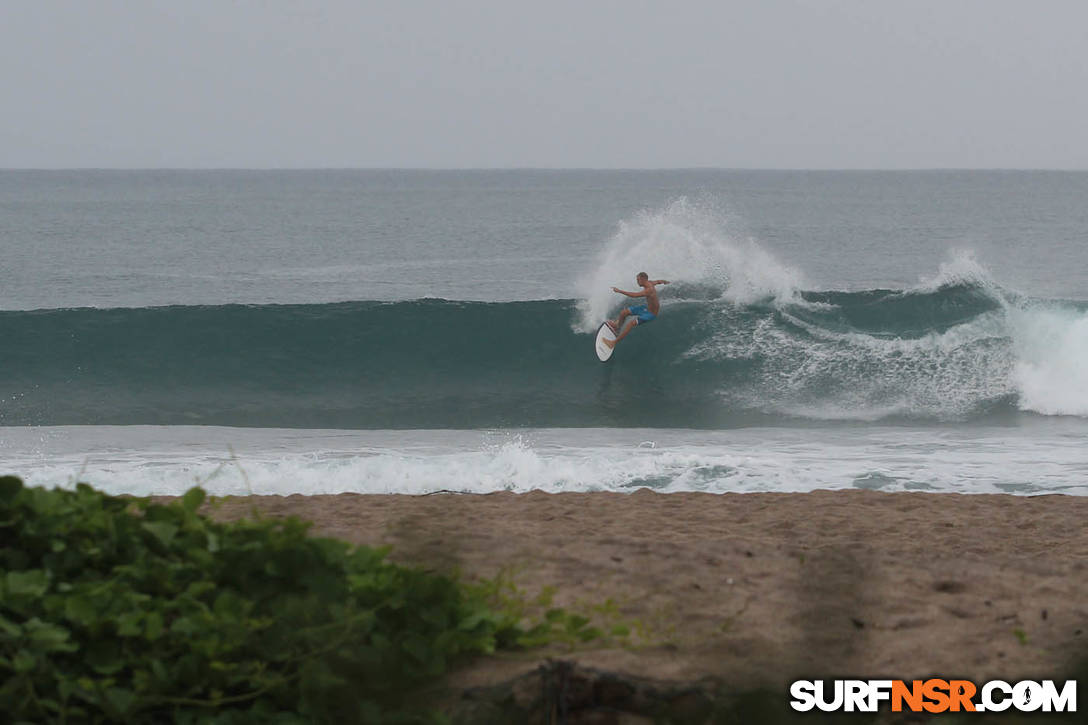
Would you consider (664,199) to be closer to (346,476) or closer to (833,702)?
(346,476)

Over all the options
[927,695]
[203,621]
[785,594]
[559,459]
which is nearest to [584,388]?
[559,459]

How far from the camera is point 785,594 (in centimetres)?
381

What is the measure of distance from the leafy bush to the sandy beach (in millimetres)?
242

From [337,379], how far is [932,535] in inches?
480

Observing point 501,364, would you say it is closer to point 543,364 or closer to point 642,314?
point 543,364

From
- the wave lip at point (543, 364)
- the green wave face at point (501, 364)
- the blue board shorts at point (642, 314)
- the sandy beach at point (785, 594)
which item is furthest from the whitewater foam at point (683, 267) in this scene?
the sandy beach at point (785, 594)

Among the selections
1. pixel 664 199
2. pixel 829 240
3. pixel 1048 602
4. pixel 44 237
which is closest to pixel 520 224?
pixel 829 240

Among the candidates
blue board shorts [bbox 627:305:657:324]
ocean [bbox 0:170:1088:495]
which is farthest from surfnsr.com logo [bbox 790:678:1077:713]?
blue board shorts [bbox 627:305:657:324]

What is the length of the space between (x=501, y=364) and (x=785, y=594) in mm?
14187

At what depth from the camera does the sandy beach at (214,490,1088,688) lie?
313cm

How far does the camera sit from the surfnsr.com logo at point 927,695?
9.03ft

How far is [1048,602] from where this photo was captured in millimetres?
3904

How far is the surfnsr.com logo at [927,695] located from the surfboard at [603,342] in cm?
1424

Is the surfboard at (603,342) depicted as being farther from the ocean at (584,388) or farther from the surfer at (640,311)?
the ocean at (584,388)
